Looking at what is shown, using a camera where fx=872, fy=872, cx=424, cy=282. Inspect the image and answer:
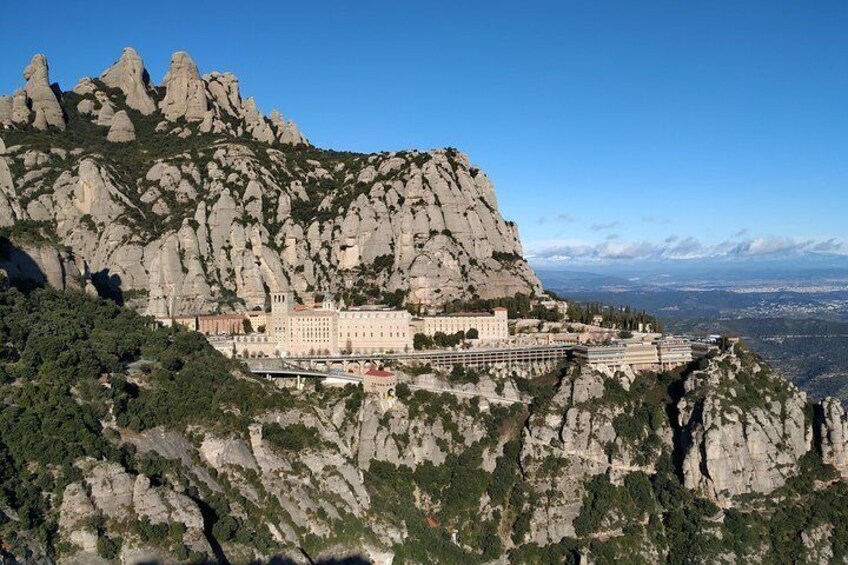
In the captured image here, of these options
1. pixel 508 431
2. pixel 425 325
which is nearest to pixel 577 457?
pixel 508 431

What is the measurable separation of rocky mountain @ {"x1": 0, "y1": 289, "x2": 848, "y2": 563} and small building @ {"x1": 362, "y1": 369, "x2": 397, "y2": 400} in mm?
1787

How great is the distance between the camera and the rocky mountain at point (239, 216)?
123125 mm

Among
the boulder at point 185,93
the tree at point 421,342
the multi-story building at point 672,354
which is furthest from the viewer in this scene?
the boulder at point 185,93

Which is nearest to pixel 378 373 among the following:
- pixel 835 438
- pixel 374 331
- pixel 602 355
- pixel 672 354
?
pixel 374 331

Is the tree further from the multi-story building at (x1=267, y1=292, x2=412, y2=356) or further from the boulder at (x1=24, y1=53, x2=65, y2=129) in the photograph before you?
the boulder at (x1=24, y1=53, x2=65, y2=129)

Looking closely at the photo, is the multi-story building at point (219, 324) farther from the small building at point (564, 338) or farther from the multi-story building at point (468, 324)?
the small building at point (564, 338)

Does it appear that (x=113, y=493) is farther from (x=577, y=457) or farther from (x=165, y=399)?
(x=577, y=457)

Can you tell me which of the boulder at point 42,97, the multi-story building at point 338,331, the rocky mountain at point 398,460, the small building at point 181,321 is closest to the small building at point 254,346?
the multi-story building at point 338,331

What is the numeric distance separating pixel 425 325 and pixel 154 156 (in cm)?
6345

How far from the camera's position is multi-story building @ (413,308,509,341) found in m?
109

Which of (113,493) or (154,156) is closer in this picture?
(113,493)

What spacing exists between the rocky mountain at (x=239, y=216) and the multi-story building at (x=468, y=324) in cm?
1149

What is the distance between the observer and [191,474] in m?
67.1

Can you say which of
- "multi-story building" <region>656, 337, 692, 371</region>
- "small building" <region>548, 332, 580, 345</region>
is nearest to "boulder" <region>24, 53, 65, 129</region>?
"small building" <region>548, 332, 580, 345</region>
